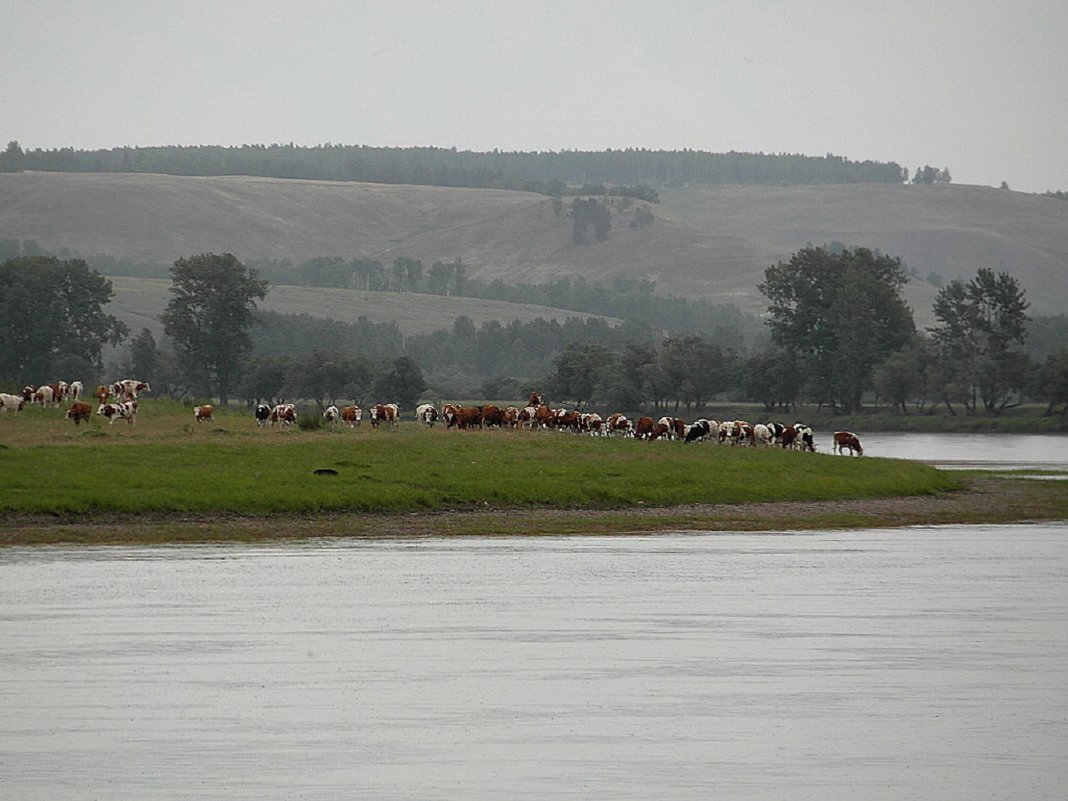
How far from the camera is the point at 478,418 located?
2566 inches

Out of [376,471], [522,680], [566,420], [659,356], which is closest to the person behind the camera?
[522,680]

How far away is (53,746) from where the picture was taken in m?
17.7

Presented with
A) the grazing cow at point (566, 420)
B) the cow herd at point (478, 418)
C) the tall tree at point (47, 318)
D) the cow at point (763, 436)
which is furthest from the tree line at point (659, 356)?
the grazing cow at point (566, 420)

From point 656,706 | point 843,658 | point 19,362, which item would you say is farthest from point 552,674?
point 19,362

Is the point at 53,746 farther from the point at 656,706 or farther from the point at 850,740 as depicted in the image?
the point at 850,740

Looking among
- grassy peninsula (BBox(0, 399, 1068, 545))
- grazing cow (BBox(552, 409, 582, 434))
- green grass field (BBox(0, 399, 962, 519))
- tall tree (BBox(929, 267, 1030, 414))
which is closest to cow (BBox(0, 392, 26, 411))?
grassy peninsula (BBox(0, 399, 1068, 545))

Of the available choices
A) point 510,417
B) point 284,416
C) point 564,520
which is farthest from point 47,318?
point 564,520

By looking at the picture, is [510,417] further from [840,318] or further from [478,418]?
[840,318]

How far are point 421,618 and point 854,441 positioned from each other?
5059cm

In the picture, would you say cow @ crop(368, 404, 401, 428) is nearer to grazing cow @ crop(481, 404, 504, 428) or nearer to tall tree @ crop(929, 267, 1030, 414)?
grazing cow @ crop(481, 404, 504, 428)

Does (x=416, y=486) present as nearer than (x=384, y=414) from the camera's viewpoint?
Yes

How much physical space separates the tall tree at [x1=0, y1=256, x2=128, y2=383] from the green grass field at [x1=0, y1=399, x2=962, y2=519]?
66469mm

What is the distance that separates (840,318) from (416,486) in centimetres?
10850

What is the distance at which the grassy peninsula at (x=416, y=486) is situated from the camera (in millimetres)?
40344
